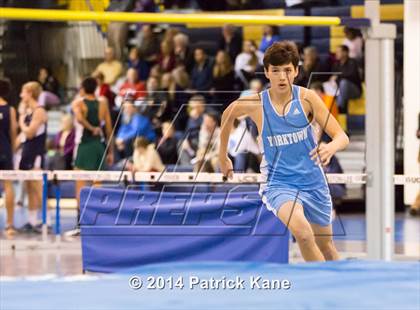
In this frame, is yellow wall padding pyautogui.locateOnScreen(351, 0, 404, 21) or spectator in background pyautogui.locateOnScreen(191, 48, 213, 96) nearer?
spectator in background pyautogui.locateOnScreen(191, 48, 213, 96)

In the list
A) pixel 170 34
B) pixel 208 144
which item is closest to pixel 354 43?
pixel 170 34

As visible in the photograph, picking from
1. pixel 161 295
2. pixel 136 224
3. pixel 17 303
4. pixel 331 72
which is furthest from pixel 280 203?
pixel 136 224

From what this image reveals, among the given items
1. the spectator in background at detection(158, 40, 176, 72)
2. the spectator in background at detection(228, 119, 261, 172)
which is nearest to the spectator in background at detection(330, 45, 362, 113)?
the spectator in background at detection(228, 119, 261, 172)

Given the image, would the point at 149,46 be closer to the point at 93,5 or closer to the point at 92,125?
the point at 93,5

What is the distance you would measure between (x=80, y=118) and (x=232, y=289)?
4.00 metres

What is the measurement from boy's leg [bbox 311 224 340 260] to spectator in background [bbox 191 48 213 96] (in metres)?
3.14

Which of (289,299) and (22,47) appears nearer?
(289,299)

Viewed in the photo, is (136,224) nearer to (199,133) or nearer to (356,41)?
(199,133)

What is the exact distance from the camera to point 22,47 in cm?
1294

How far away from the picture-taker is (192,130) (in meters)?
8.44

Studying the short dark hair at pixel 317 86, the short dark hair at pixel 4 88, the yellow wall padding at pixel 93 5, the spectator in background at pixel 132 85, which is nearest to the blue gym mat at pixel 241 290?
the short dark hair at pixel 317 86

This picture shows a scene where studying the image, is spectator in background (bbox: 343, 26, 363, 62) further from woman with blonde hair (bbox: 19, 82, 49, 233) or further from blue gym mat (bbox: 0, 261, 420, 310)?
blue gym mat (bbox: 0, 261, 420, 310)

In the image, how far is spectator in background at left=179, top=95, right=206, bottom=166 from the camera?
7.83 metres

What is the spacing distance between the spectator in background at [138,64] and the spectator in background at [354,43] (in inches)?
96.5
